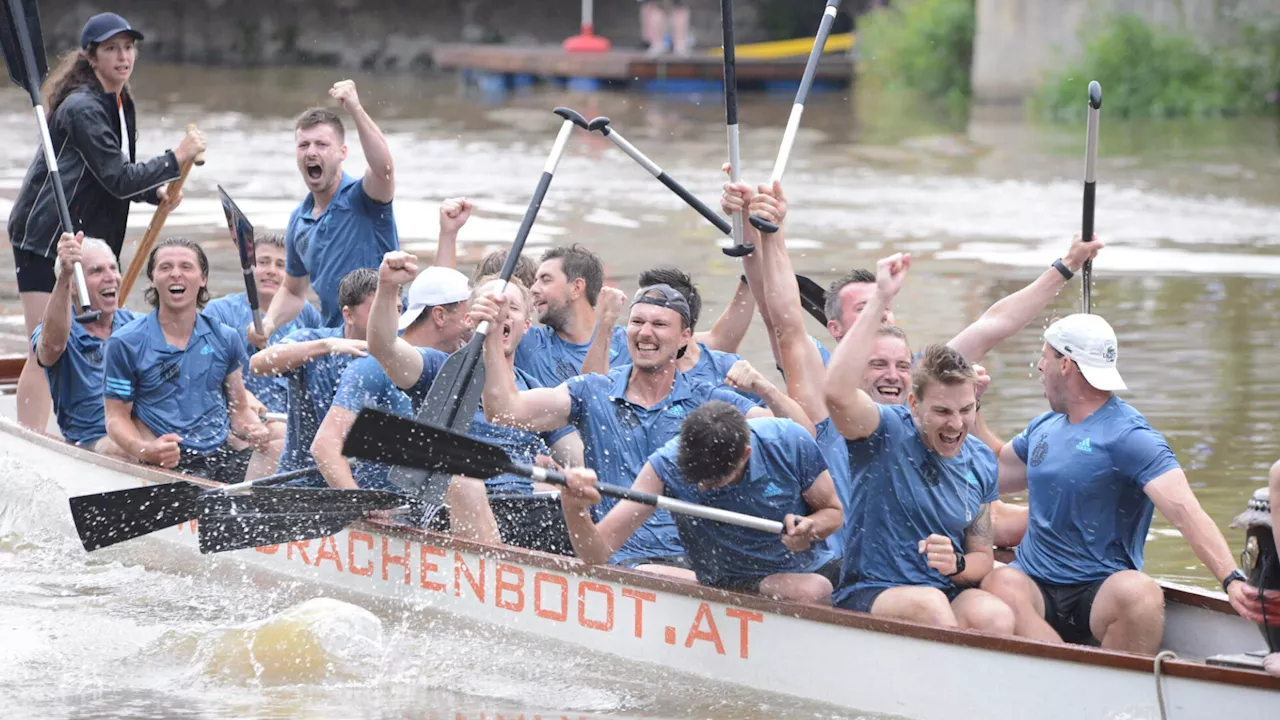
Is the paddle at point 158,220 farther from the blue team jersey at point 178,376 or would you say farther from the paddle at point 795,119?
the paddle at point 795,119

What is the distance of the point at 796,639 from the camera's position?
5148mm

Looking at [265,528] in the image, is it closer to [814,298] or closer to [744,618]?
[744,618]

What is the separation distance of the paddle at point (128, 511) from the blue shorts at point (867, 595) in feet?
7.04

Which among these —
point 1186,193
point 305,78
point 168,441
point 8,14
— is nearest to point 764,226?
point 168,441

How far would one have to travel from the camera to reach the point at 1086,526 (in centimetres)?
504

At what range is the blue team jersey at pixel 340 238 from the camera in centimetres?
729

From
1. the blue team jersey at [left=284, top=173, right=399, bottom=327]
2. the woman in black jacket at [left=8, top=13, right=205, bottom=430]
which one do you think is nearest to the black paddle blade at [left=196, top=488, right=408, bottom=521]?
the blue team jersey at [left=284, top=173, right=399, bottom=327]

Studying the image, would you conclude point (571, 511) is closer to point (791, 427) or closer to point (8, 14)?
point (791, 427)

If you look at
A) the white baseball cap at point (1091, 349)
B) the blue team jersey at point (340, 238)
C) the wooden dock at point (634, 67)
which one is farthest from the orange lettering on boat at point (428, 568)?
the wooden dock at point (634, 67)

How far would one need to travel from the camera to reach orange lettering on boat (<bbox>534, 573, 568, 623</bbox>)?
18.6 ft

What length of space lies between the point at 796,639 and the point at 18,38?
4778 mm

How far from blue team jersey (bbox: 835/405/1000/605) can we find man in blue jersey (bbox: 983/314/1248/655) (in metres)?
0.18

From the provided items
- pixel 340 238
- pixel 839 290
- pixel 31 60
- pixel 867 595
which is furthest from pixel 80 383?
pixel 867 595

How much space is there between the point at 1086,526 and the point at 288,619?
8.77 feet
